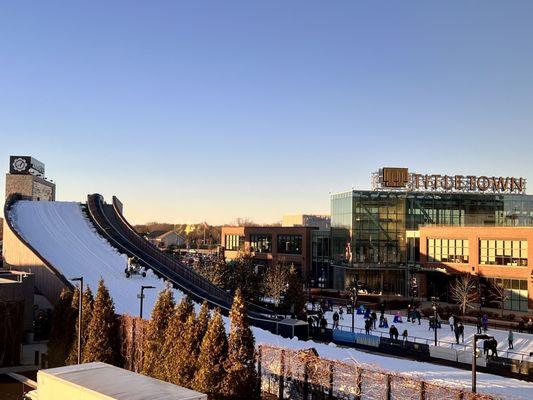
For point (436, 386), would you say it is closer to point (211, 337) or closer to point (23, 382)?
point (211, 337)

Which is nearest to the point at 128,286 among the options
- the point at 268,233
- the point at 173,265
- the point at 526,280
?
the point at 173,265

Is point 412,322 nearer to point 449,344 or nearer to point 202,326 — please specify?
point 449,344

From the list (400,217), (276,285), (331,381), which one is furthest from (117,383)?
(400,217)

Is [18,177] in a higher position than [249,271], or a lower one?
higher

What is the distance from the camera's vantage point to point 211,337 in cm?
2052

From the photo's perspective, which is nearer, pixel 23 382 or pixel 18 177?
pixel 23 382

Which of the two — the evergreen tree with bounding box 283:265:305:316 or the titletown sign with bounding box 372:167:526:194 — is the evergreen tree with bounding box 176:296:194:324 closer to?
the evergreen tree with bounding box 283:265:305:316

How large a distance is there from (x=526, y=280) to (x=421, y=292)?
14.5 meters

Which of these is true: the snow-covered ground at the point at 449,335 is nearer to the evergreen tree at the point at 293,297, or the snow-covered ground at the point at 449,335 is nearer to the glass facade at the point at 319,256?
the evergreen tree at the point at 293,297

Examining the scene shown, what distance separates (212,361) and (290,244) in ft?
223

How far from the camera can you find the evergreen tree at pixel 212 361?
2013 cm

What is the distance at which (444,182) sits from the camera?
7438cm

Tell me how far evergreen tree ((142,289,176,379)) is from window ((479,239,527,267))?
1705 inches

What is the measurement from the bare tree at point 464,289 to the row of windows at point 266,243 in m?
30.3
